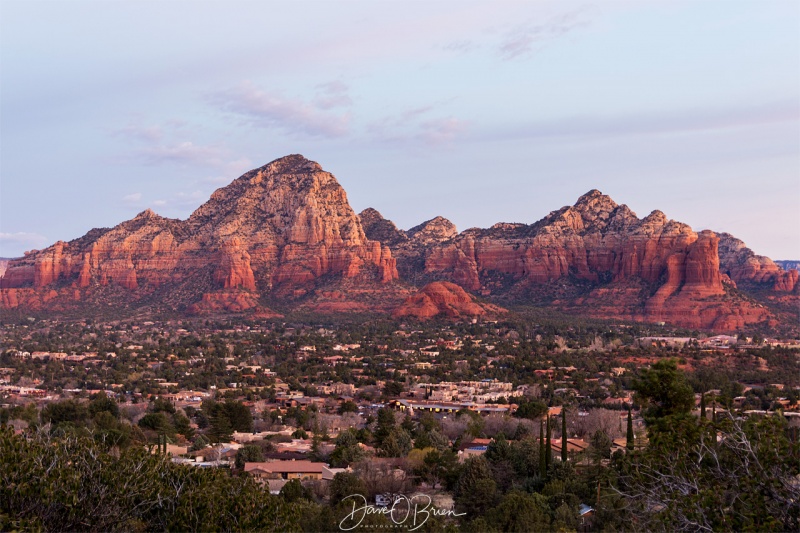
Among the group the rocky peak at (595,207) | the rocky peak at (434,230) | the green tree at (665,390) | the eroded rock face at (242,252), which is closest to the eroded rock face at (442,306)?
the eroded rock face at (242,252)

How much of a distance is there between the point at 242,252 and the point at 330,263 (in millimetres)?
13217

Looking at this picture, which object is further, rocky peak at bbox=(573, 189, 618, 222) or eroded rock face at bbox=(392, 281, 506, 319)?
rocky peak at bbox=(573, 189, 618, 222)

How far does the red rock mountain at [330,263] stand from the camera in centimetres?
14188

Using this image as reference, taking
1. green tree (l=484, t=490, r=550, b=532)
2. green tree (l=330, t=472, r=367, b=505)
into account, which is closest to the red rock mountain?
green tree (l=330, t=472, r=367, b=505)

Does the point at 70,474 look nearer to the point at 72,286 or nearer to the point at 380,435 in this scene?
the point at 380,435

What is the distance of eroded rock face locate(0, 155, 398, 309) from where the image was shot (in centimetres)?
15312

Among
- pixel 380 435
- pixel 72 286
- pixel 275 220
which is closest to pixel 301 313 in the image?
pixel 275 220

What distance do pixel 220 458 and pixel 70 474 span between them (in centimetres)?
2594

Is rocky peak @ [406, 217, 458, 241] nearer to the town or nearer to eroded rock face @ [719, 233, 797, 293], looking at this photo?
eroded rock face @ [719, 233, 797, 293]

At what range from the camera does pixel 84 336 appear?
413ft

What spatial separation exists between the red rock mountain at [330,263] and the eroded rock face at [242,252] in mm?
209

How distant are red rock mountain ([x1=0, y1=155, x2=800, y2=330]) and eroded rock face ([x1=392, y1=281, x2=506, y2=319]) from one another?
226 mm

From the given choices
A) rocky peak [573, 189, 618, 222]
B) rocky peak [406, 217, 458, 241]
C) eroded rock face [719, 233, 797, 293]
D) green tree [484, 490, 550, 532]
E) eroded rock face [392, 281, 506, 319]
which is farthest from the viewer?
rocky peak [406, 217, 458, 241]

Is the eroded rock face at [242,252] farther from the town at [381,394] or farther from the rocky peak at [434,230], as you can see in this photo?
the rocky peak at [434,230]
